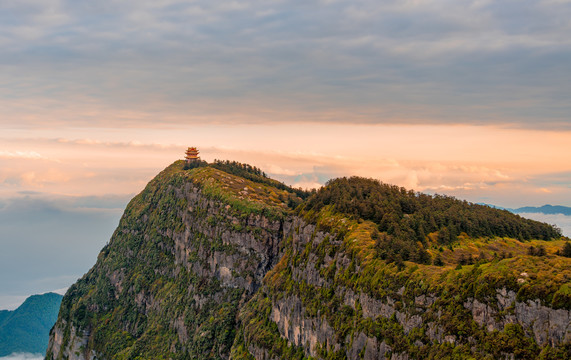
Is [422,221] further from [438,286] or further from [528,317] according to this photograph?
[528,317]

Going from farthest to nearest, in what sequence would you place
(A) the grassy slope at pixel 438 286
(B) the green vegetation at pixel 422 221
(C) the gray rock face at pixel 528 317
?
(B) the green vegetation at pixel 422 221 → (A) the grassy slope at pixel 438 286 → (C) the gray rock face at pixel 528 317

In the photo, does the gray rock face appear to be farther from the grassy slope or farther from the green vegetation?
the green vegetation

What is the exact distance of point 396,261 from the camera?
421ft

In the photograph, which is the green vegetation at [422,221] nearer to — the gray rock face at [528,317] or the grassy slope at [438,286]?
the grassy slope at [438,286]

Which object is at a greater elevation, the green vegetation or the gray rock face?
the green vegetation

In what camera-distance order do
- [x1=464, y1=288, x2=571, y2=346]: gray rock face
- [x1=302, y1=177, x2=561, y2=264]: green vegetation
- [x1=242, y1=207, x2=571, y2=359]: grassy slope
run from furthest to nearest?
[x1=302, y1=177, x2=561, y2=264]: green vegetation, [x1=242, y1=207, x2=571, y2=359]: grassy slope, [x1=464, y1=288, x2=571, y2=346]: gray rock face

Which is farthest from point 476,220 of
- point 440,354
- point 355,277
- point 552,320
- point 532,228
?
point 552,320

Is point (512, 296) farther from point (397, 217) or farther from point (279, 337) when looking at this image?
point (279, 337)

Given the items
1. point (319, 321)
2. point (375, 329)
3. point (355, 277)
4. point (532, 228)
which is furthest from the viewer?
point (532, 228)

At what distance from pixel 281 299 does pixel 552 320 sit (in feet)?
423

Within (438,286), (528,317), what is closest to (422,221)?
(438,286)

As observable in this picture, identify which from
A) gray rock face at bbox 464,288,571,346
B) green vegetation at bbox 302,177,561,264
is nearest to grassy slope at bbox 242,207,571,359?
gray rock face at bbox 464,288,571,346

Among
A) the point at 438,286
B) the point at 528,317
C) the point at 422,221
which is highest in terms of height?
the point at 422,221

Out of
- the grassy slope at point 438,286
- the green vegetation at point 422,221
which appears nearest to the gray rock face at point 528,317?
the grassy slope at point 438,286
